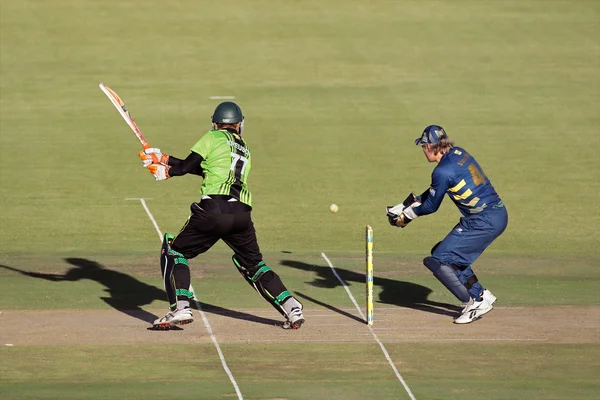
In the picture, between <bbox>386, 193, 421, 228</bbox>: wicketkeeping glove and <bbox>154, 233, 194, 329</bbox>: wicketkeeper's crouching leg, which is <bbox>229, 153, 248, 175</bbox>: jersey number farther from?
<bbox>386, 193, 421, 228</bbox>: wicketkeeping glove

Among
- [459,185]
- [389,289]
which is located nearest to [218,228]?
[459,185]

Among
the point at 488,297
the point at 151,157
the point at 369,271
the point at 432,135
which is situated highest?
the point at 151,157

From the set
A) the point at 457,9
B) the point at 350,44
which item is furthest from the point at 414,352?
the point at 457,9

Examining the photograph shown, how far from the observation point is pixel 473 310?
46.8 ft

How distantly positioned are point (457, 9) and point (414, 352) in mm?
22994

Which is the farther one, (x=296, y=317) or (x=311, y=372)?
(x=296, y=317)

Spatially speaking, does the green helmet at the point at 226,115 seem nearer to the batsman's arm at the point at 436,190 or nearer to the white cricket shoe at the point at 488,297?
the batsman's arm at the point at 436,190

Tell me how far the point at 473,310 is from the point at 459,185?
4.56 ft

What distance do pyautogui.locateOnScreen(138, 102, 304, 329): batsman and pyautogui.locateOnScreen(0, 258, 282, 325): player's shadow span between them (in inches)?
27.5

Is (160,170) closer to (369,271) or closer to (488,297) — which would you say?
(369,271)

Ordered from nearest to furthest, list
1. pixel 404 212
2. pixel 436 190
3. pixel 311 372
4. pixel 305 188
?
1. pixel 311 372
2. pixel 436 190
3. pixel 404 212
4. pixel 305 188

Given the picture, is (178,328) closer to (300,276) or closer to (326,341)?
(326,341)

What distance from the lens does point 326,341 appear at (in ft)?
44.8

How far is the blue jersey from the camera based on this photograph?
14039mm
